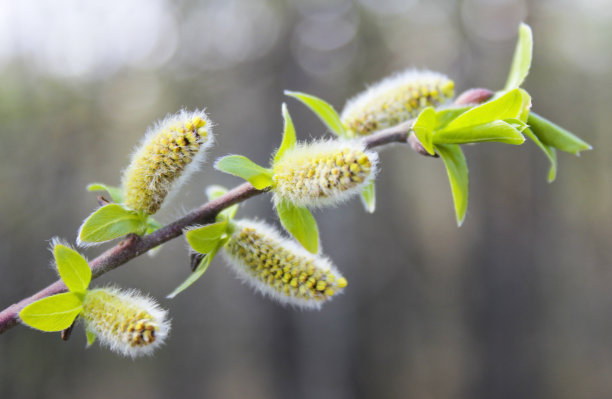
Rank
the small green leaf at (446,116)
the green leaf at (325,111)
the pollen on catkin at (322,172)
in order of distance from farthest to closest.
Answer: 1. the green leaf at (325,111)
2. the small green leaf at (446,116)
3. the pollen on catkin at (322,172)

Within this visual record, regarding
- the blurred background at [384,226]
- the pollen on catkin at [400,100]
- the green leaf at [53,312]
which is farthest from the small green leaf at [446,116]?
the blurred background at [384,226]

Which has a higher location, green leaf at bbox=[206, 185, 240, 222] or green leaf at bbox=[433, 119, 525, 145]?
green leaf at bbox=[206, 185, 240, 222]

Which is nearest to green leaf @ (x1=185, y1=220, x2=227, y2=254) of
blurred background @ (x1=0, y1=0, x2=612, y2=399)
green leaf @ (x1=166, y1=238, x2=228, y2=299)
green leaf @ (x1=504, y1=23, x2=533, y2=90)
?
green leaf @ (x1=166, y1=238, x2=228, y2=299)

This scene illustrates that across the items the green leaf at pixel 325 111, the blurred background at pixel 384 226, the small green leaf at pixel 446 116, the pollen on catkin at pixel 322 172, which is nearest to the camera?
the pollen on catkin at pixel 322 172

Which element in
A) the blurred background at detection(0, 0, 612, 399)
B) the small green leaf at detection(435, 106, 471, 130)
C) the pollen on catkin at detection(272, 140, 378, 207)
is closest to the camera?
the pollen on catkin at detection(272, 140, 378, 207)

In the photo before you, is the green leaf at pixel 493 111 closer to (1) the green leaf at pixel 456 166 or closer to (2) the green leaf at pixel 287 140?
(1) the green leaf at pixel 456 166

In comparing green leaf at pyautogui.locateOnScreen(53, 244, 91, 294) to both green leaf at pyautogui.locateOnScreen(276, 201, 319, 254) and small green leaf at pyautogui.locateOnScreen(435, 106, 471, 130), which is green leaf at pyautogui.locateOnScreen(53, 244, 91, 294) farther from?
small green leaf at pyautogui.locateOnScreen(435, 106, 471, 130)
